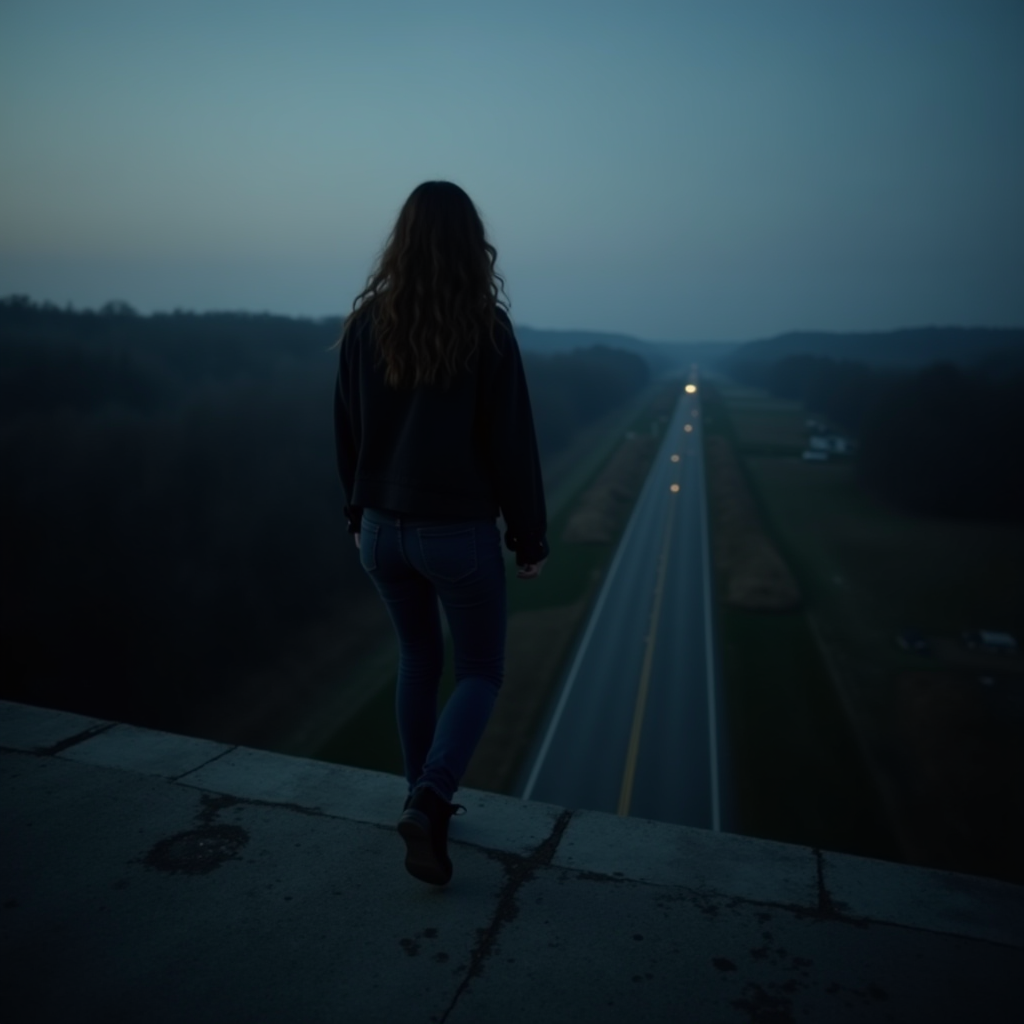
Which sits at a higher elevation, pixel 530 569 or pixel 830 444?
pixel 530 569

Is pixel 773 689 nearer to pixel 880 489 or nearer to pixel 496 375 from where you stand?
pixel 496 375

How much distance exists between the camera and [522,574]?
2.67 metres

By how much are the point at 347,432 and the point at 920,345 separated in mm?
106163

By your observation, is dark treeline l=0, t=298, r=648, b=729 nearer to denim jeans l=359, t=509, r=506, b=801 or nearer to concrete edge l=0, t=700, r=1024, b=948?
concrete edge l=0, t=700, r=1024, b=948

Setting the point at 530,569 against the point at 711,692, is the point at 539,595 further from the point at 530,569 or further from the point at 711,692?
the point at 530,569

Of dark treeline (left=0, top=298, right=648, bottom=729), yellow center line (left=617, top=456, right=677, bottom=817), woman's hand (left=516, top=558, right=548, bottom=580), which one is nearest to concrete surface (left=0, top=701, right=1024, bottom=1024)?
woman's hand (left=516, top=558, right=548, bottom=580)

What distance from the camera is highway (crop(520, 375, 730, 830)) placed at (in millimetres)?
15328

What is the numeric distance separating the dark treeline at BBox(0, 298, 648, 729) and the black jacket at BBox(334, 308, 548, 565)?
1685 centimetres

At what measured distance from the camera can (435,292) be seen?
89.5 inches

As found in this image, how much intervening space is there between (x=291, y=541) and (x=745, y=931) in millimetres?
25518

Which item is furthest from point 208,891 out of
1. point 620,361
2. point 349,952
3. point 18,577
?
point 620,361

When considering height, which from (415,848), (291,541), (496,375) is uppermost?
(496,375)

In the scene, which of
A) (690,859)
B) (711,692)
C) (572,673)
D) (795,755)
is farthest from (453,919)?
(572,673)

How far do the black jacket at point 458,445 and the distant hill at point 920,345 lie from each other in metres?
47.8
